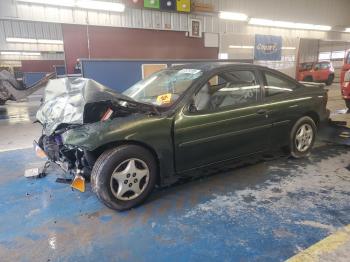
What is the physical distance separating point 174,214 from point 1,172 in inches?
93.0

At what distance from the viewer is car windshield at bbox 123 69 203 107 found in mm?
2664

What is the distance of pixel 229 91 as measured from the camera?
2.91m

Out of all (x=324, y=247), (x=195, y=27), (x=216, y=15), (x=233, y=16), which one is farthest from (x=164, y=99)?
(x=233, y=16)

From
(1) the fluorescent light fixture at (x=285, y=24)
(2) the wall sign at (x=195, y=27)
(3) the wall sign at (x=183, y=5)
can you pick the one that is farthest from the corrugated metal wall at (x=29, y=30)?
(1) the fluorescent light fixture at (x=285, y=24)

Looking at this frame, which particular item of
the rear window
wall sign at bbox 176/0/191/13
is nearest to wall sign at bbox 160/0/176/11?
wall sign at bbox 176/0/191/13

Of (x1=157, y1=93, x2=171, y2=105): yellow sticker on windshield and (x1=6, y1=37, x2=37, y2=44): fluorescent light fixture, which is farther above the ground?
(x1=6, y1=37, x2=37, y2=44): fluorescent light fixture

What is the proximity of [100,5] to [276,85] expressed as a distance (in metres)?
6.57

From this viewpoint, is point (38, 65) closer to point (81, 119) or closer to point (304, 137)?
point (81, 119)

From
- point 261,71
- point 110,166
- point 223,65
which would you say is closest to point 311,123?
point 261,71

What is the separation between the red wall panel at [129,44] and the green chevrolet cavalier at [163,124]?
5430 mm

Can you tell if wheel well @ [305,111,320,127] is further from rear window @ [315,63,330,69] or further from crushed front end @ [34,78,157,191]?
rear window @ [315,63,330,69]

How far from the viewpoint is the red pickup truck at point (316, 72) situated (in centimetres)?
1459

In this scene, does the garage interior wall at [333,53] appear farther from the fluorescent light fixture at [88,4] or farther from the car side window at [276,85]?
the car side window at [276,85]

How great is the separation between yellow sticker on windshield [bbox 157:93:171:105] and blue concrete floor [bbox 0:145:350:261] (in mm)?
892
